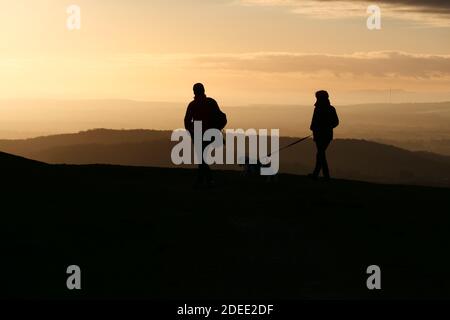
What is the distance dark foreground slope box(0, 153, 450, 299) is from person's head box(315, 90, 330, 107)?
2.15 m

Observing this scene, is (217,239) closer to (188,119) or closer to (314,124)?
(188,119)

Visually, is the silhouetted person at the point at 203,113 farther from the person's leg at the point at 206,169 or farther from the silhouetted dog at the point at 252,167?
the silhouetted dog at the point at 252,167

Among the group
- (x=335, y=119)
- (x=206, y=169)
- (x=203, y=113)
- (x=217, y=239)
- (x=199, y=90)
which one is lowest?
(x=217, y=239)

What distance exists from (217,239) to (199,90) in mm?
5894

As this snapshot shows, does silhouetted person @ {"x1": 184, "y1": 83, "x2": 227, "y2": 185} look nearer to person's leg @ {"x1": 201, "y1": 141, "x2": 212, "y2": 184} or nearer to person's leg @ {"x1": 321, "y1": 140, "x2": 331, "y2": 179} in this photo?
person's leg @ {"x1": 201, "y1": 141, "x2": 212, "y2": 184}

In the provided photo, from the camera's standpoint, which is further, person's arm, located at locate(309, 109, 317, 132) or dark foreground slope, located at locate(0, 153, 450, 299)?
person's arm, located at locate(309, 109, 317, 132)

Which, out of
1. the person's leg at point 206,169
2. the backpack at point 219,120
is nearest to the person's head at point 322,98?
the backpack at point 219,120

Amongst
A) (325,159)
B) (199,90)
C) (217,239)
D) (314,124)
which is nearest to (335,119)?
(314,124)

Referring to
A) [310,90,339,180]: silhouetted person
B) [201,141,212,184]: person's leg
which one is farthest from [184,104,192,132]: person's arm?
[310,90,339,180]: silhouetted person

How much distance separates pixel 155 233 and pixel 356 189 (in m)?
7.37

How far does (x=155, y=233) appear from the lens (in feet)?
56.0

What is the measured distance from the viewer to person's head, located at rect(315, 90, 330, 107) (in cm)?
2353

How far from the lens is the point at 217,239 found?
16594 millimetres
